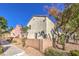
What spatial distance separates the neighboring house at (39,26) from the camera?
232cm

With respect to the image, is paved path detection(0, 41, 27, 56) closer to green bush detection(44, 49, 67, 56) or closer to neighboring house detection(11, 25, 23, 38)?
neighboring house detection(11, 25, 23, 38)

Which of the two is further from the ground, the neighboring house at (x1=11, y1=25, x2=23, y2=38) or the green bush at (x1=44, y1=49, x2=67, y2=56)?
the neighboring house at (x1=11, y1=25, x2=23, y2=38)

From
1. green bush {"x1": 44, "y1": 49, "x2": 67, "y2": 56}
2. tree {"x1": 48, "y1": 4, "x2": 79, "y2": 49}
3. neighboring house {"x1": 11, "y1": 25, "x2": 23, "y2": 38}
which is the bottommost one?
green bush {"x1": 44, "y1": 49, "x2": 67, "y2": 56}

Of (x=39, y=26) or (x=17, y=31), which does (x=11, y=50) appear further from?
(x=39, y=26)

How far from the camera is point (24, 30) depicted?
2.35m

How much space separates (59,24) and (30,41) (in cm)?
37

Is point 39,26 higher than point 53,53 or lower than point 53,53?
higher

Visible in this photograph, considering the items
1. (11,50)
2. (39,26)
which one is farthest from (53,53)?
(11,50)

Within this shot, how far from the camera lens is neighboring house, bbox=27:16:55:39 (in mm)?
2318

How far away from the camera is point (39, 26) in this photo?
7.66 feet

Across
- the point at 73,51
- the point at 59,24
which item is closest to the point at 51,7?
the point at 59,24

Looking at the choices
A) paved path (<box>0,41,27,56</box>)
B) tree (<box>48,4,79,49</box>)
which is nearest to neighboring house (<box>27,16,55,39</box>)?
tree (<box>48,4,79,49</box>)

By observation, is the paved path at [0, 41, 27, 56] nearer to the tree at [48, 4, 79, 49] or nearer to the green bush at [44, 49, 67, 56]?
the green bush at [44, 49, 67, 56]

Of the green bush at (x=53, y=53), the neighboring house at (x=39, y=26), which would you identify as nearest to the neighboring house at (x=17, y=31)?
the neighboring house at (x=39, y=26)
